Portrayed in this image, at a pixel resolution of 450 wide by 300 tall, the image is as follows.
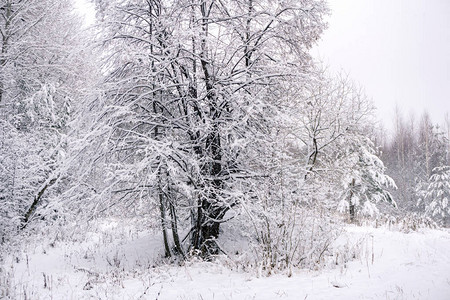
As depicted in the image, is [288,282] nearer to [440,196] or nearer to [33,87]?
[33,87]

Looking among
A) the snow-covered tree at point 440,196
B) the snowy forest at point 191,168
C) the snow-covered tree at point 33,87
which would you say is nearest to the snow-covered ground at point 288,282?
the snowy forest at point 191,168

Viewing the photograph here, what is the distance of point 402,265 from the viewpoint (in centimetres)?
432

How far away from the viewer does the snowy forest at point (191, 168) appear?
4.81 metres

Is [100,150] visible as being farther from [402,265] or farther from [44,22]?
[44,22]

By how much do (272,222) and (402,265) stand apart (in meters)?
2.02

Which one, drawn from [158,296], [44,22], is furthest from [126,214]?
[44,22]

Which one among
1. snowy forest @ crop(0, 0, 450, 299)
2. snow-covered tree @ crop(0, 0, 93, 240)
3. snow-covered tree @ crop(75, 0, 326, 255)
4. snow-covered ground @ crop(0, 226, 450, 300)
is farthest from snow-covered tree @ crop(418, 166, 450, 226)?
snow-covered tree @ crop(0, 0, 93, 240)

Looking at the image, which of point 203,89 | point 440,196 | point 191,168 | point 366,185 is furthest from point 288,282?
point 440,196

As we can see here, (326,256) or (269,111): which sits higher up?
(269,111)

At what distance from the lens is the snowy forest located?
15.8 ft

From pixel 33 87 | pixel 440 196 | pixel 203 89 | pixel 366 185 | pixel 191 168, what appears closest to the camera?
pixel 191 168

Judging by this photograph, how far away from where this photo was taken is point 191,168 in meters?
6.39

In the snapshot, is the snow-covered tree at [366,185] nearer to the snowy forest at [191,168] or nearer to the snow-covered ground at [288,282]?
the snowy forest at [191,168]

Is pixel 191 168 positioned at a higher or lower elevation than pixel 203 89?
lower
